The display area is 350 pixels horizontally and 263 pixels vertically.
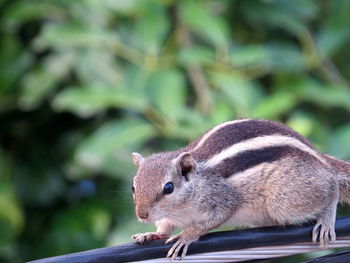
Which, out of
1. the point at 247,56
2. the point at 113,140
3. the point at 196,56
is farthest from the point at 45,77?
the point at 247,56

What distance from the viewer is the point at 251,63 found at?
397cm

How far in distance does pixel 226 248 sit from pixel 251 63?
209 centimetres

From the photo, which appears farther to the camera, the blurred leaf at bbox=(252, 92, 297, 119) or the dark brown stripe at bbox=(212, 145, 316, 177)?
the blurred leaf at bbox=(252, 92, 297, 119)

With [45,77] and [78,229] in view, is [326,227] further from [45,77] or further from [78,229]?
[45,77]

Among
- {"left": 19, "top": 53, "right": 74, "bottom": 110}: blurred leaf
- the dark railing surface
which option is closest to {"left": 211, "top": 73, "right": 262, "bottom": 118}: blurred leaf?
{"left": 19, "top": 53, "right": 74, "bottom": 110}: blurred leaf

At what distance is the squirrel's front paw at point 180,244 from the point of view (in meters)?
2.17

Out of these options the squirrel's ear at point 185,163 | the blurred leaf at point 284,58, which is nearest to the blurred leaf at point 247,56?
the blurred leaf at point 284,58

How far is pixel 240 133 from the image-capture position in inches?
100

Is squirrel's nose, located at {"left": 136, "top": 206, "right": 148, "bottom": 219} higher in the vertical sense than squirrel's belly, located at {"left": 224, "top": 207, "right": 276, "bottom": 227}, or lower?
higher

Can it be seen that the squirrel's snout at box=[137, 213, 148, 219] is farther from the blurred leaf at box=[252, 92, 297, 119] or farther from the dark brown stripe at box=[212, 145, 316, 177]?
the blurred leaf at box=[252, 92, 297, 119]

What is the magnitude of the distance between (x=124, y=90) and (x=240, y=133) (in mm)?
1201

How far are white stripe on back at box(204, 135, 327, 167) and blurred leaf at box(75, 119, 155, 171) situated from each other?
1.03 meters

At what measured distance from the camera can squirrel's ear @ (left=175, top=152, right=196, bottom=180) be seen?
2549 millimetres

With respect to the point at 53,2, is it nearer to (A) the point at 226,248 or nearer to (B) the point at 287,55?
(B) the point at 287,55
